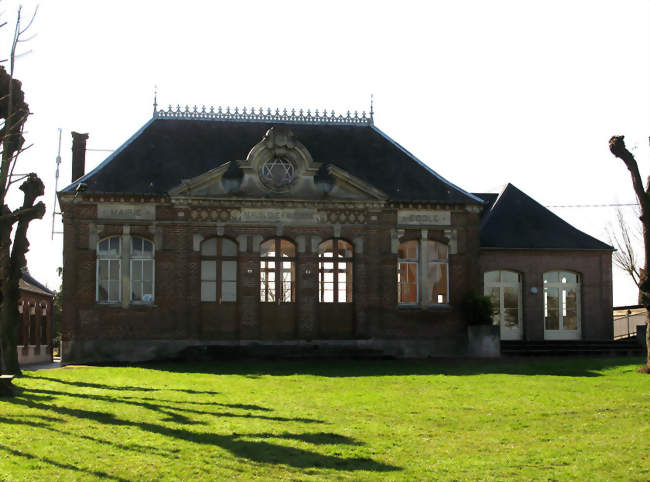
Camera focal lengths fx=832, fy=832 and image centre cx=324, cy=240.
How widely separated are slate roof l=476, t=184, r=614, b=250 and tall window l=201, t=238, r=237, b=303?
935 cm

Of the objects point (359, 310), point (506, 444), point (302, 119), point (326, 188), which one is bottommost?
point (506, 444)

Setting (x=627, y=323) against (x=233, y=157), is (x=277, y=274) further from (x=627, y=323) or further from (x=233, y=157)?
(x=627, y=323)

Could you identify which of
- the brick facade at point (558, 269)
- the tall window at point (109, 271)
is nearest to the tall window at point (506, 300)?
the brick facade at point (558, 269)

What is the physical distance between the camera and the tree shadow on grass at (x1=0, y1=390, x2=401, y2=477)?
9289mm

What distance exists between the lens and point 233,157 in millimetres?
28891

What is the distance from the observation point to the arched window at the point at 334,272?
2783cm

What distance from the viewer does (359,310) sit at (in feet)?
90.3

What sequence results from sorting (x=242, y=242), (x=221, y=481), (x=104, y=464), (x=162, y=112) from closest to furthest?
(x=221, y=481) → (x=104, y=464) → (x=242, y=242) → (x=162, y=112)

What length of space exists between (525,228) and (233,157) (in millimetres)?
11230

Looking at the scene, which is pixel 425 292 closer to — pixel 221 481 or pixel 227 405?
pixel 227 405

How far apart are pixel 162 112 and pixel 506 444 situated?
22.3 meters

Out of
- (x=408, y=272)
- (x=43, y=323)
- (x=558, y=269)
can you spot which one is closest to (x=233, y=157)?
(x=408, y=272)

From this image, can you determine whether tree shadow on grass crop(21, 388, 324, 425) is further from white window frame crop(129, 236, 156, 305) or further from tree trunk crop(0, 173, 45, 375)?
white window frame crop(129, 236, 156, 305)

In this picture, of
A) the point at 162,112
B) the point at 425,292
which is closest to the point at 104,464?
the point at 425,292
